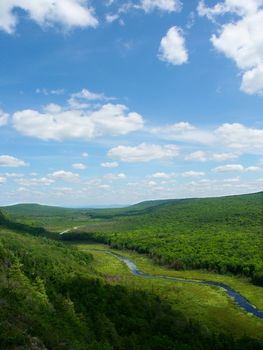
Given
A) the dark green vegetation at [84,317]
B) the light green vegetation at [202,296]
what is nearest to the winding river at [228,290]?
the light green vegetation at [202,296]

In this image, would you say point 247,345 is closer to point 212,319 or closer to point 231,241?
point 212,319

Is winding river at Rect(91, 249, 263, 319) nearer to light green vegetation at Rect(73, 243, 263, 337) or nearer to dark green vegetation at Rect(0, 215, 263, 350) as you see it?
light green vegetation at Rect(73, 243, 263, 337)

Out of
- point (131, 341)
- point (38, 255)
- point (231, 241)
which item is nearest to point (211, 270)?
point (231, 241)

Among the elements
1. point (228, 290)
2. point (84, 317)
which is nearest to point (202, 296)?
point (228, 290)

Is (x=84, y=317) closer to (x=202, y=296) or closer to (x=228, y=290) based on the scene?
(x=202, y=296)

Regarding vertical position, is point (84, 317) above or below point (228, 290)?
above

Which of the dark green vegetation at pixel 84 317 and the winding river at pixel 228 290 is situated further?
the winding river at pixel 228 290

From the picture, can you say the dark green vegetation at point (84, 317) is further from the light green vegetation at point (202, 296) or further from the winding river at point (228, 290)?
the winding river at point (228, 290)
